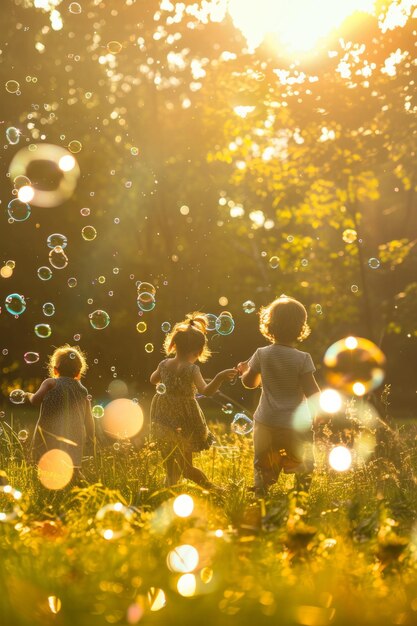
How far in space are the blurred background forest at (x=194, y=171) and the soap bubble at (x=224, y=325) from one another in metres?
4.71

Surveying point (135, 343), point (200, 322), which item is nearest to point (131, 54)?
point (135, 343)

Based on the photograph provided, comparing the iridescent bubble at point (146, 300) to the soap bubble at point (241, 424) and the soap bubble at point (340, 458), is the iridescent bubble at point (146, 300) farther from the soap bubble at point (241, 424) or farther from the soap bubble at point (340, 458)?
the soap bubble at point (340, 458)

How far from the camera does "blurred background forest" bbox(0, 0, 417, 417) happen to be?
12.0 m

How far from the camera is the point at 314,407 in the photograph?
6.41 metres

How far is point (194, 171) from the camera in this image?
2661 centimetres

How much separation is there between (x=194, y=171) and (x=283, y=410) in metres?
21.1

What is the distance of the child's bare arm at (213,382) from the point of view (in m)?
6.47

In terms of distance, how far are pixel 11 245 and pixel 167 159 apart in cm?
651

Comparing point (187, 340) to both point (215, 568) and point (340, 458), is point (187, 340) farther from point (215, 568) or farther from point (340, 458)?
point (215, 568)

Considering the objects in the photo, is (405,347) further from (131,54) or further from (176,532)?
(176,532)

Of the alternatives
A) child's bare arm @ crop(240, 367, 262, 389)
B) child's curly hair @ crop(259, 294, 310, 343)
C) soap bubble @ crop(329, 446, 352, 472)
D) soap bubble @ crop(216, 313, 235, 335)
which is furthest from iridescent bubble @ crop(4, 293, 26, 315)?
soap bubble @ crop(329, 446, 352, 472)

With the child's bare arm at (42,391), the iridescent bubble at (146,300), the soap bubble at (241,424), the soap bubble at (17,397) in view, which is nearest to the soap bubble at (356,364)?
the soap bubble at (241,424)

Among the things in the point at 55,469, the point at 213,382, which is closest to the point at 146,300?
the point at 213,382

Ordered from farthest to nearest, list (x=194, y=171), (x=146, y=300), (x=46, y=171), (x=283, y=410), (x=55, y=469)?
(x=194, y=171) → (x=46, y=171) → (x=146, y=300) → (x=55, y=469) → (x=283, y=410)
